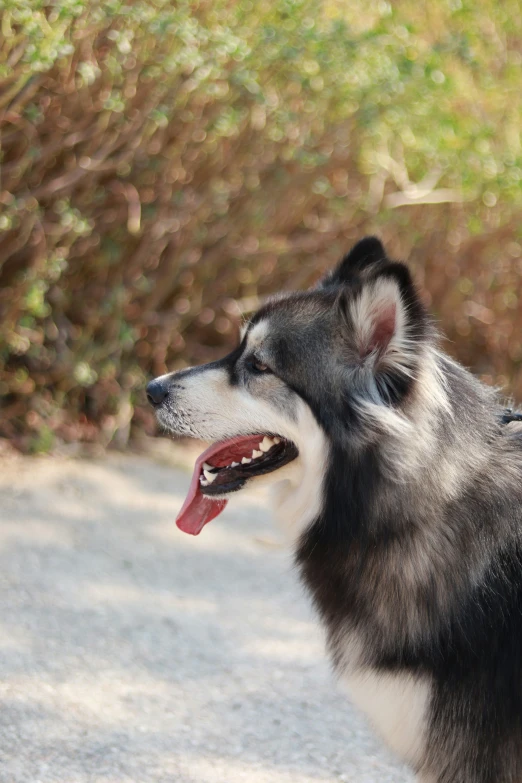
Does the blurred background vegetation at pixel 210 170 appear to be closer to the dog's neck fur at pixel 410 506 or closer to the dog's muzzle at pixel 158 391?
the dog's muzzle at pixel 158 391

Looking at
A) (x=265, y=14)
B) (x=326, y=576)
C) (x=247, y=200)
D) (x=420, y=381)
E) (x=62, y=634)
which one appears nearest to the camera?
(x=420, y=381)

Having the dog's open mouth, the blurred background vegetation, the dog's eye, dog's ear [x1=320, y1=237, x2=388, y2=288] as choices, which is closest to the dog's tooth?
the dog's open mouth

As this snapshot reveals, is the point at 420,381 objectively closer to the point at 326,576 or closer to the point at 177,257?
the point at 326,576

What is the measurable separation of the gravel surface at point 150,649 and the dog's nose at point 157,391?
93 cm

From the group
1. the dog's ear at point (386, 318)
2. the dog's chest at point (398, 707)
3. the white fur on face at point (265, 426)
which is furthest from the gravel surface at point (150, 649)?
the dog's ear at point (386, 318)

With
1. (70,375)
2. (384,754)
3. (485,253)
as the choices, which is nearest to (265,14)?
(70,375)

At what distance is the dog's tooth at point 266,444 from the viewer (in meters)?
2.97

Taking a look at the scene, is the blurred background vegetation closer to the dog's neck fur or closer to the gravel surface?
the gravel surface

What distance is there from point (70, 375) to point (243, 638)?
7.85 ft

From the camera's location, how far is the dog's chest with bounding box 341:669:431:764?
99.1 inches

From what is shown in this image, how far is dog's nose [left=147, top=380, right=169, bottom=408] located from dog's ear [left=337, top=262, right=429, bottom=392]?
727 millimetres

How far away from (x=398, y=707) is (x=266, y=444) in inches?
36.3

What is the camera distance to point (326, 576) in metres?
2.78

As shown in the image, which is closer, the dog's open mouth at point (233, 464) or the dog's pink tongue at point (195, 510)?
the dog's open mouth at point (233, 464)
